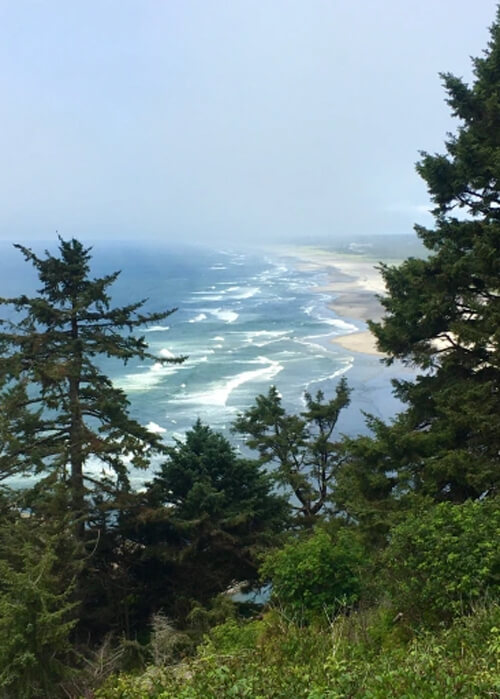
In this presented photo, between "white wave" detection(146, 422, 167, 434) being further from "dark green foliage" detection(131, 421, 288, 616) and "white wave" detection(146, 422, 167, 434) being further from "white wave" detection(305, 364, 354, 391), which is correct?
"dark green foliage" detection(131, 421, 288, 616)

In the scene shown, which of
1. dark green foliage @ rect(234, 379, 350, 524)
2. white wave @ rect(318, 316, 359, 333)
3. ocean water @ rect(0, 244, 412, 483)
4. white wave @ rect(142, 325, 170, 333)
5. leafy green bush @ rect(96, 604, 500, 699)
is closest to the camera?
leafy green bush @ rect(96, 604, 500, 699)

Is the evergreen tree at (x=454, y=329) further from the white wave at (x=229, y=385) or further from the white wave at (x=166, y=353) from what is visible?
the white wave at (x=166, y=353)

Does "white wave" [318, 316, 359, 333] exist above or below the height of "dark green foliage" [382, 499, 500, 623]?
below

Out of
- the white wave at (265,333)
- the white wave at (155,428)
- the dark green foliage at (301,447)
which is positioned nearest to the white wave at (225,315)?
the white wave at (265,333)

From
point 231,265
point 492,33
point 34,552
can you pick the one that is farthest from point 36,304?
point 231,265

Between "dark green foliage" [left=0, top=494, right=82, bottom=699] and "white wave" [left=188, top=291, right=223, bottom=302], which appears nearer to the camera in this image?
"dark green foliage" [left=0, top=494, right=82, bottom=699]

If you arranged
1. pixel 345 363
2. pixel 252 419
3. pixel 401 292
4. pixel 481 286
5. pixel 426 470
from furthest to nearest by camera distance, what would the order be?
pixel 345 363, pixel 252 419, pixel 401 292, pixel 481 286, pixel 426 470

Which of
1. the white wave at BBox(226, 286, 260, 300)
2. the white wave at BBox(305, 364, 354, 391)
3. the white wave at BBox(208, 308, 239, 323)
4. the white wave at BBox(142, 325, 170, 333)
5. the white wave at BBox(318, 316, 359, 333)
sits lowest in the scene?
the white wave at BBox(305, 364, 354, 391)

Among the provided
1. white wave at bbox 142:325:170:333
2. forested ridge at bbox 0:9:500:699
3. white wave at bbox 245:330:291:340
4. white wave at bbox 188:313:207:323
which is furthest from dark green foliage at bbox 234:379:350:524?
white wave at bbox 188:313:207:323

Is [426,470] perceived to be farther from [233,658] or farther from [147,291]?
[147,291]
